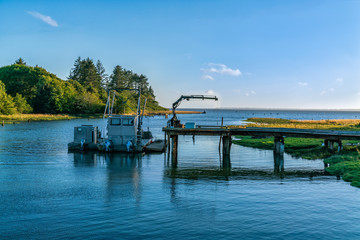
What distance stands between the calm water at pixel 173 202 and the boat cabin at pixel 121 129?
6056 millimetres

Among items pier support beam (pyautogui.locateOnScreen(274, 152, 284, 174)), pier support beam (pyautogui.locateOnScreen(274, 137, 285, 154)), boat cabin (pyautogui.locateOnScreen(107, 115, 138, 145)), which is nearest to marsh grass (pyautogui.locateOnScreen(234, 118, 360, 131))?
pier support beam (pyautogui.locateOnScreen(274, 137, 285, 154))

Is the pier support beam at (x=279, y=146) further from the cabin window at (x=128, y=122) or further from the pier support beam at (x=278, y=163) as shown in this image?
the cabin window at (x=128, y=122)

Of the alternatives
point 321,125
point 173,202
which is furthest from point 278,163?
point 321,125

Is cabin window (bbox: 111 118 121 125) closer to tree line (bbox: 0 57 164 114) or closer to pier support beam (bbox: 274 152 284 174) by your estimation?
pier support beam (bbox: 274 152 284 174)

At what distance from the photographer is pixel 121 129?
3609cm

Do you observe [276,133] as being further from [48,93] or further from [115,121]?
[48,93]

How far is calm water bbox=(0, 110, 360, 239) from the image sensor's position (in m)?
13.8

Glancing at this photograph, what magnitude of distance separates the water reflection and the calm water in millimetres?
79

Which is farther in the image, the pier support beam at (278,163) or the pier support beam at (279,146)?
the pier support beam at (279,146)

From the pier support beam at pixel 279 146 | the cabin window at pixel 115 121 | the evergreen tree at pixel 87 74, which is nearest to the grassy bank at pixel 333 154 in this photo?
the pier support beam at pixel 279 146

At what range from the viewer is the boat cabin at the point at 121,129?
36000 millimetres

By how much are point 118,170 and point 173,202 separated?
37.5ft

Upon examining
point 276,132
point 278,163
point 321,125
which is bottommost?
point 278,163

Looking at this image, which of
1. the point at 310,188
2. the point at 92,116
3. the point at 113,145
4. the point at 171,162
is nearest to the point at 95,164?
the point at 113,145
